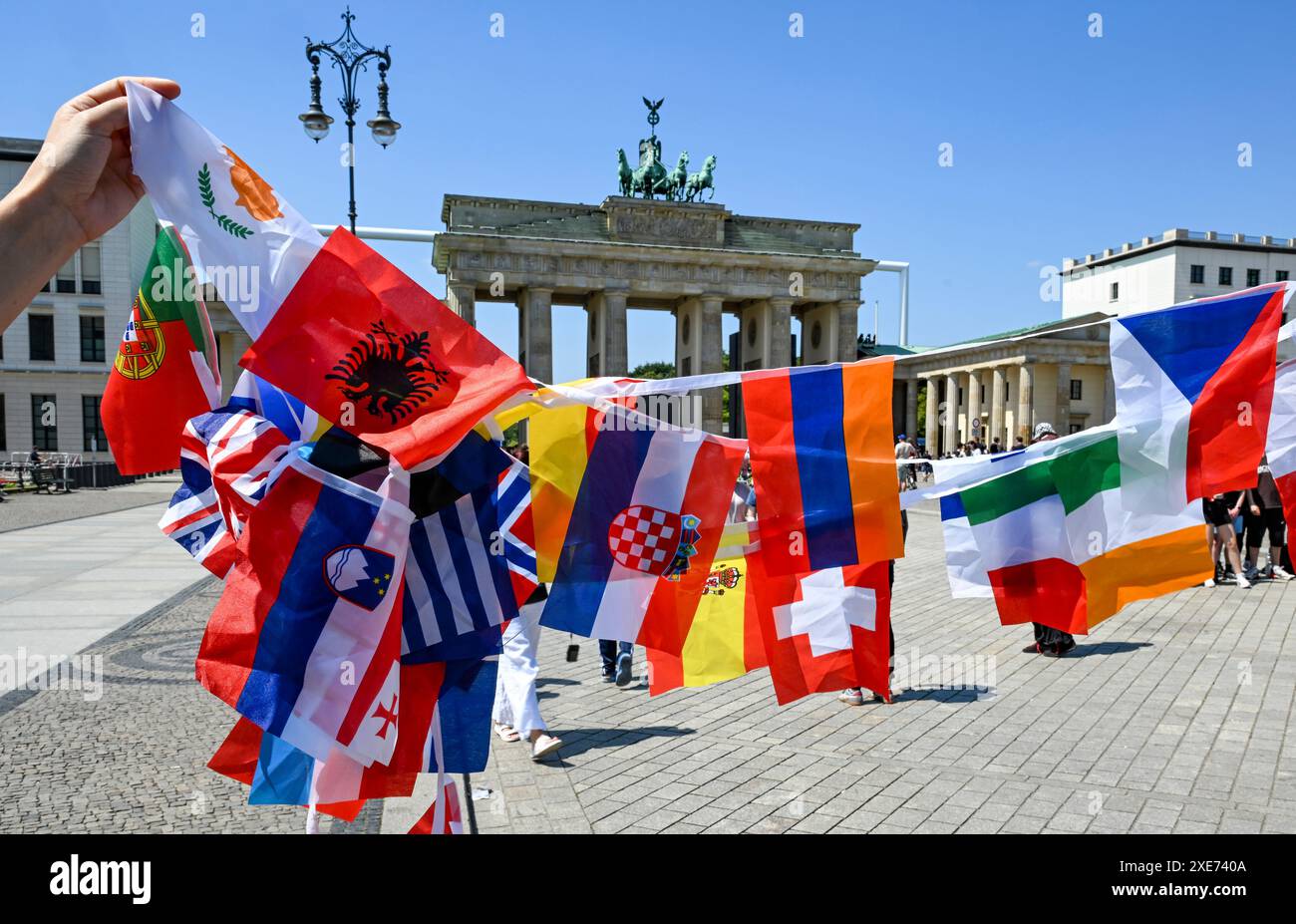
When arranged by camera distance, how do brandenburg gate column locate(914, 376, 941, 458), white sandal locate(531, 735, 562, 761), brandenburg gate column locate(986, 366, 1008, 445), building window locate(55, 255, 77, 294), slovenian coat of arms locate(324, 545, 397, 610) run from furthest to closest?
brandenburg gate column locate(914, 376, 941, 458) → brandenburg gate column locate(986, 366, 1008, 445) → building window locate(55, 255, 77, 294) → white sandal locate(531, 735, 562, 761) → slovenian coat of arms locate(324, 545, 397, 610)

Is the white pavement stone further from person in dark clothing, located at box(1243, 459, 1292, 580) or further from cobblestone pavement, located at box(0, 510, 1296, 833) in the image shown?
person in dark clothing, located at box(1243, 459, 1292, 580)

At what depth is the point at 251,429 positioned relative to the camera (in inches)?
117

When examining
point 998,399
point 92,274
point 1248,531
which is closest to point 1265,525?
point 1248,531

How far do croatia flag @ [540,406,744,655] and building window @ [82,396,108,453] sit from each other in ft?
189

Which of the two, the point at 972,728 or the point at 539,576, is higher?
the point at 539,576

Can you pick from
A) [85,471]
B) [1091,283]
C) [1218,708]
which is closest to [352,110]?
[1218,708]

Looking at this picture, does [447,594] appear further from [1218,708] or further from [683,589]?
[1218,708]

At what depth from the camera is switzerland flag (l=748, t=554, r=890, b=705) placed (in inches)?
129

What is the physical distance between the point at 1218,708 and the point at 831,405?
5732 mm

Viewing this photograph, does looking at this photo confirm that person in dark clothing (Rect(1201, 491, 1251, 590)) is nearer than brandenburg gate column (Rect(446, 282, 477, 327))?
Yes

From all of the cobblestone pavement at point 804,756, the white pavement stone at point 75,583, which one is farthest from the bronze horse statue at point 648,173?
the cobblestone pavement at point 804,756

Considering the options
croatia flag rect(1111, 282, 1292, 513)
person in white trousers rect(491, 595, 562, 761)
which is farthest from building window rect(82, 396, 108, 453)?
croatia flag rect(1111, 282, 1292, 513)

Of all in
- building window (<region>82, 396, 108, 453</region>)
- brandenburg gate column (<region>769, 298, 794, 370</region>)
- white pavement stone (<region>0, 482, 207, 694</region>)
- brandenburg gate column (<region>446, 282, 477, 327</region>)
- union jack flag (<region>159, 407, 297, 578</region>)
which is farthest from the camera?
brandenburg gate column (<region>769, 298, 794, 370</region>)

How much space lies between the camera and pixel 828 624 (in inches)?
130
